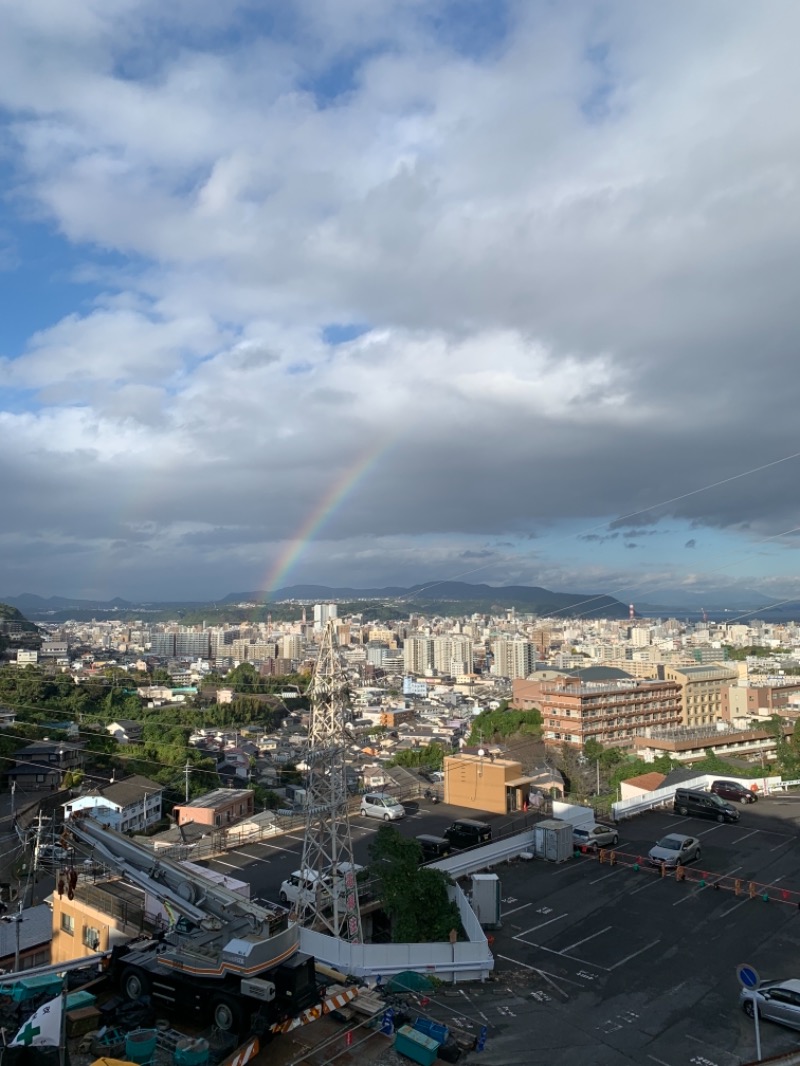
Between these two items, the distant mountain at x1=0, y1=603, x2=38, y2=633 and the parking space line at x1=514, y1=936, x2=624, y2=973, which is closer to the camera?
the parking space line at x1=514, y1=936, x2=624, y2=973

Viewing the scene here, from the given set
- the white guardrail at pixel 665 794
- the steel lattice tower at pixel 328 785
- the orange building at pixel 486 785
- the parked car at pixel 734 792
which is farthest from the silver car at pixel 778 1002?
the parked car at pixel 734 792

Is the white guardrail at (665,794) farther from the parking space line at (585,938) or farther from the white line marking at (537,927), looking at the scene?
the parking space line at (585,938)

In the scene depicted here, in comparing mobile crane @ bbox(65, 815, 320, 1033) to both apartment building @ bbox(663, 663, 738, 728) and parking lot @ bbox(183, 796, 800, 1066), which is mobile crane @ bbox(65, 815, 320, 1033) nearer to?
parking lot @ bbox(183, 796, 800, 1066)

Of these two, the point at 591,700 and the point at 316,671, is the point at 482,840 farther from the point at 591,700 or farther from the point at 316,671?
the point at 591,700

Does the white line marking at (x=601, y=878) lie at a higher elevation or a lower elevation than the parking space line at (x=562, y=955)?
lower

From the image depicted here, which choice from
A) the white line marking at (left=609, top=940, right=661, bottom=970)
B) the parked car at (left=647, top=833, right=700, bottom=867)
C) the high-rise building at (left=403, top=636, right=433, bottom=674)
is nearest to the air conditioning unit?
the white line marking at (left=609, top=940, right=661, bottom=970)

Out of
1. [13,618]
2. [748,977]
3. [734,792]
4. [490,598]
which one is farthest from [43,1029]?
[490,598]
